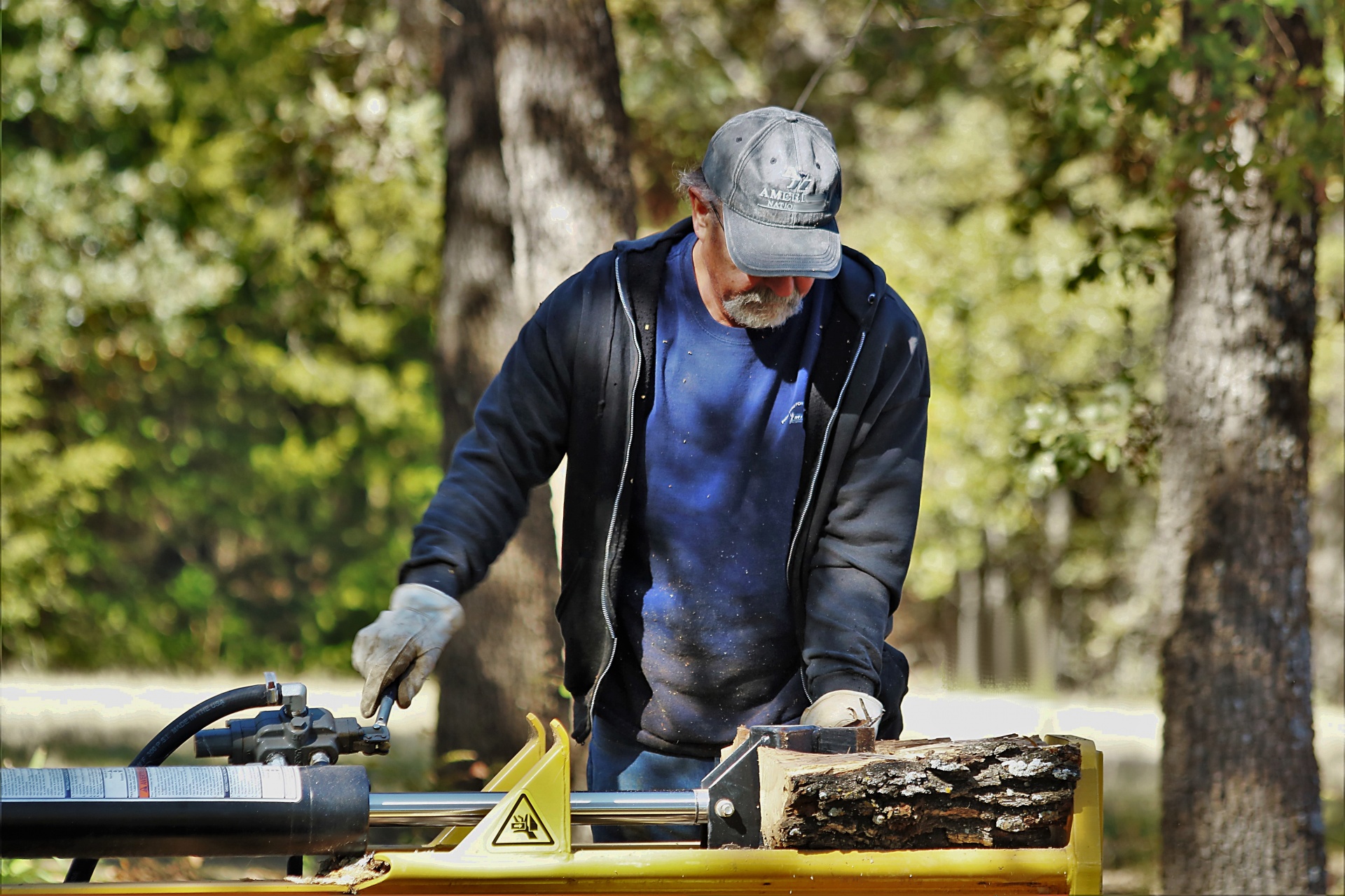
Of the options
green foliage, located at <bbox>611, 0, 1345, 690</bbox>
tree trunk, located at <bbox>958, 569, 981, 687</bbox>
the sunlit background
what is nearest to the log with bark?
green foliage, located at <bbox>611, 0, 1345, 690</bbox>

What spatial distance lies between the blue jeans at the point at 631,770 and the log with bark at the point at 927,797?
2.46ft

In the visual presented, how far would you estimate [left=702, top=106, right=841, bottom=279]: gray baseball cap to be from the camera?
2.52m

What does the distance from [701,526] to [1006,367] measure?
10424 mm

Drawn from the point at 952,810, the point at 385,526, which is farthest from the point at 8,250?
the point at 952,810

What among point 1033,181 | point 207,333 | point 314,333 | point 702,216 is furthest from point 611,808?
point 207,333

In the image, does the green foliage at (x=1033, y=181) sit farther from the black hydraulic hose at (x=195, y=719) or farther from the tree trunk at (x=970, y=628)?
the black hydraulic hose at (x=195, y=719)

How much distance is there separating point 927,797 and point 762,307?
3.36ft

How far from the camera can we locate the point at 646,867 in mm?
1993

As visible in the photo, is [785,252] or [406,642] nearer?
[406,642]

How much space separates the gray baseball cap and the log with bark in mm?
898

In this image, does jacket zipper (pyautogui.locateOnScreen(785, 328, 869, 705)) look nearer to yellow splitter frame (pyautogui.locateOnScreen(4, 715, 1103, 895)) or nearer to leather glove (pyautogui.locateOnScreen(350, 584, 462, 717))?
leather glove (pyautogui.locateOnScreen(350, 584, 462, 717))

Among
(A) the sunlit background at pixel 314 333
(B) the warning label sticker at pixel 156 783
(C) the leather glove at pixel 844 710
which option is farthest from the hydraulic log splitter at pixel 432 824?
(A) the sunlit background at pixel 314 333

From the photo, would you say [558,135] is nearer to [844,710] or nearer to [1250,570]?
[1250,570]

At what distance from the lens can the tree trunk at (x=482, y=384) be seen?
604cm
